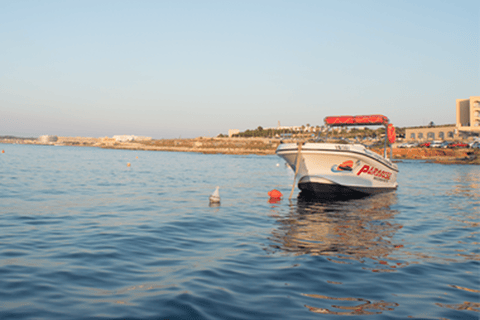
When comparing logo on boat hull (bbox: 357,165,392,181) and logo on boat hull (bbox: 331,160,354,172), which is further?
logo on boat hull (bbox: 357,165,392,181)

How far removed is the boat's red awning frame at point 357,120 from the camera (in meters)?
17.4

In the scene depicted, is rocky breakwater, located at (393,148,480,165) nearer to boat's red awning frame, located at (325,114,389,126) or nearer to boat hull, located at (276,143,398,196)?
boat's red awning frame, located at (325,114,389,126)

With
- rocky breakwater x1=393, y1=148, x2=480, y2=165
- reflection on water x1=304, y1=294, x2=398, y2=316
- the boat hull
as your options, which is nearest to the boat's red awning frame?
the boat hull

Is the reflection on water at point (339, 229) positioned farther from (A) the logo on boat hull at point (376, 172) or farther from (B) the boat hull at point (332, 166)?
(A) the logo on boat hull at point (376, 172)

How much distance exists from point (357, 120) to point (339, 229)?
28.6 ft

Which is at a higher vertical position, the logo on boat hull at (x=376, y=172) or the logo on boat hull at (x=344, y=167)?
the logo on boat hull at (x=344, y=167)

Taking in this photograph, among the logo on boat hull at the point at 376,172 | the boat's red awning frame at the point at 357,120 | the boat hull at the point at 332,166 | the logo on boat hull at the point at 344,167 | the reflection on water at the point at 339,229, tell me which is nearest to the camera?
the reflection on water at the point at 339,229

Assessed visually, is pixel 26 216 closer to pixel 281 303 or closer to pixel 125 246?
pixel 125 246

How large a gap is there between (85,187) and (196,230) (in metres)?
11.6

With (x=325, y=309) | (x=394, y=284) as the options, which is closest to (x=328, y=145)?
(x=394, y=284)

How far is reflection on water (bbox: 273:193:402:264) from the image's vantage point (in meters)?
7.87

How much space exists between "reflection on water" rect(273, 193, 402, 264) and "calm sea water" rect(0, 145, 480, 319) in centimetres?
4

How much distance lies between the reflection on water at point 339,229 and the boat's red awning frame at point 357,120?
13.3ft

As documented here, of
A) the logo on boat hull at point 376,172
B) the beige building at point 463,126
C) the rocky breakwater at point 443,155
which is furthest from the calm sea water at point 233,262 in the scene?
the beige building at point 463,126
